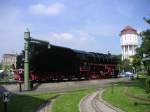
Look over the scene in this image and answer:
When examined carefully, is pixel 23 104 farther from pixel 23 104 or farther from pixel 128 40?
pixel 128 40

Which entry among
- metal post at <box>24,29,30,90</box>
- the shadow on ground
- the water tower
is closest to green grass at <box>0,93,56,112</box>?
the shadow on ground

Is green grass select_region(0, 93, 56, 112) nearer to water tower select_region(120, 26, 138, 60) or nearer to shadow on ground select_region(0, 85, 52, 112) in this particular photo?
shadow on ground select_region(0, 85, 52, 112)

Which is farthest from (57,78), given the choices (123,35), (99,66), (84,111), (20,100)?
(123,35)

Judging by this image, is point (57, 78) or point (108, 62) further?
point (108, 62)

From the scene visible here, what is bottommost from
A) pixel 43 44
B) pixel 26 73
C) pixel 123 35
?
pixel 26 73

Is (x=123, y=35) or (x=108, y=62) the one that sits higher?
(x=123, y=35)

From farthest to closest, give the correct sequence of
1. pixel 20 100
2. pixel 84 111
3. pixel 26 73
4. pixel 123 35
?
pixel 123 35 → pixel 26 73 → pixel 20 100 → pixel 84 111

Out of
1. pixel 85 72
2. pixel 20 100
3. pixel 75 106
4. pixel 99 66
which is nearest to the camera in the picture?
pixel 75 106

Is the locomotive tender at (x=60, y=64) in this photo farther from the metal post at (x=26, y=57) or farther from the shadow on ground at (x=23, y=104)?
the shadow on ground at (x=23, y=104)

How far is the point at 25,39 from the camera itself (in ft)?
104

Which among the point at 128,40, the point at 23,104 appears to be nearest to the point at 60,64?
the point at 23,104

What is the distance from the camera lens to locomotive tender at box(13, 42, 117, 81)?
35656 mm

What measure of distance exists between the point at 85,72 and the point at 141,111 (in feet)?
90.5

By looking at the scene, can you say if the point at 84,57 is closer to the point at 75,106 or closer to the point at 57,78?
the point at 57,78
